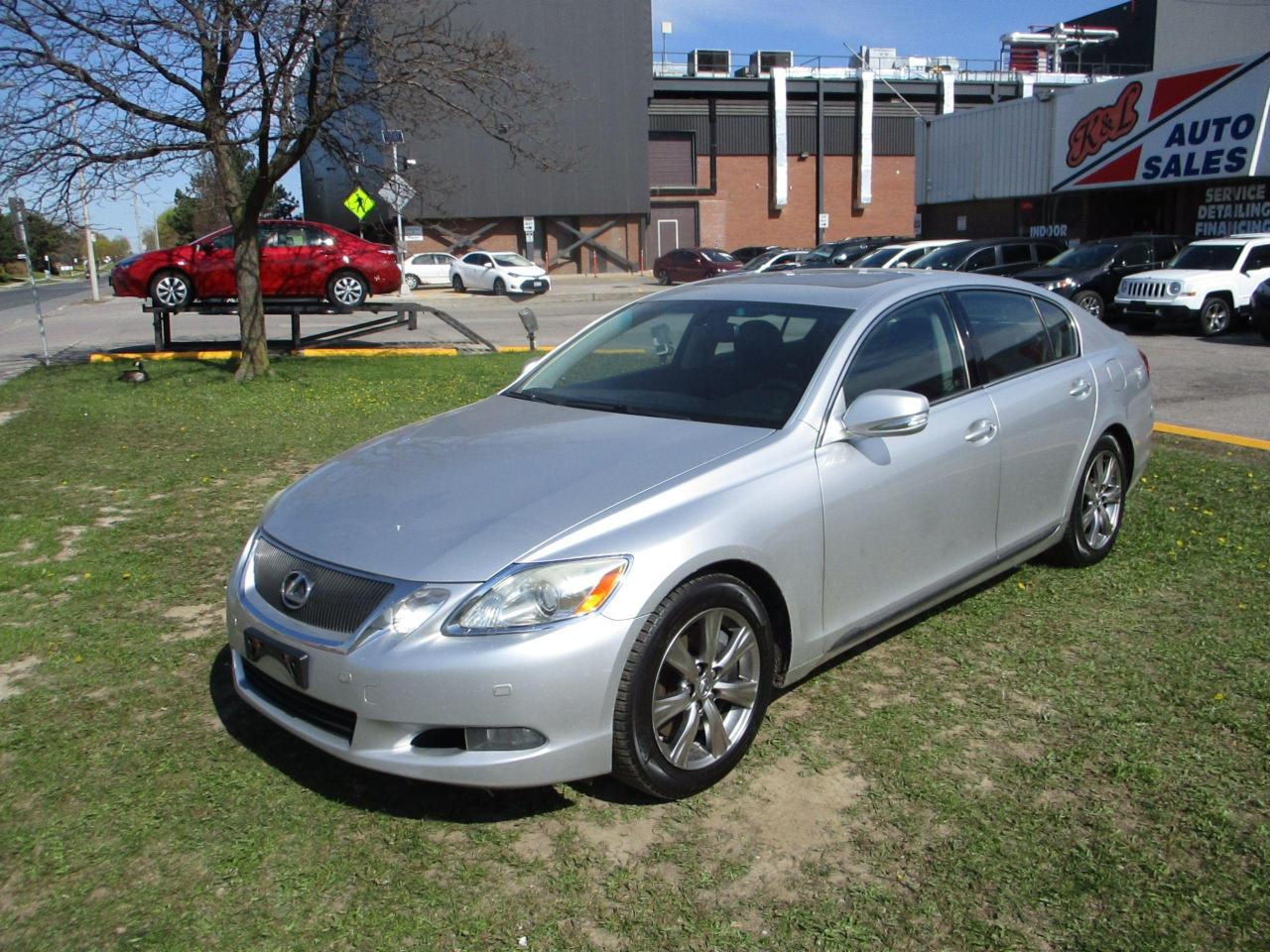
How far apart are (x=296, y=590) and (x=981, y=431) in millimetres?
2825

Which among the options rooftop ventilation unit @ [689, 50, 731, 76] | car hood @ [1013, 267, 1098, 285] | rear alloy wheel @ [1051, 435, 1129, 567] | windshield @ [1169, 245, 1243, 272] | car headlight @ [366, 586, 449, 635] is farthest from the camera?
rooftop ventilation unit @ [689, 50, 731, 76]

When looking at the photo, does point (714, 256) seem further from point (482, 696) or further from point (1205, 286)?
point (482, 696)

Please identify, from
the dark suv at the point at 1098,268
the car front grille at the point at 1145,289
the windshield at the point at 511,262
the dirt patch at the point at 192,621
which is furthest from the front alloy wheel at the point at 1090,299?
the windshield at the point at 511,262

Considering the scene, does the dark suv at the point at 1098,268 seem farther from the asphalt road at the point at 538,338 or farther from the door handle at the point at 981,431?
the door handle at the point at 981,431

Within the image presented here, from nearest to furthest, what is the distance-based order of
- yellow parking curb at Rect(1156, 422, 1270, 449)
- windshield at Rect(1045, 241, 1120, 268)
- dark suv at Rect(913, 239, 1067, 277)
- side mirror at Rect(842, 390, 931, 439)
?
side mirror at Rect(842, 390, 931, 439) → yellow parking curb at Rect(1156, 422, 1270, 449) → windshield at Rect(1045, 241, 1120, 268) → dark suv at Rect(913, 239, 1067, 277)

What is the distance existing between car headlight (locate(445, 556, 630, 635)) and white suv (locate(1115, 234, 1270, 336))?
17.8 meters

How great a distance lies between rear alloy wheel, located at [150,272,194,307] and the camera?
18719 mm

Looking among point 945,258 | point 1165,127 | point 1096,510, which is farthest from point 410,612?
point 1165,127

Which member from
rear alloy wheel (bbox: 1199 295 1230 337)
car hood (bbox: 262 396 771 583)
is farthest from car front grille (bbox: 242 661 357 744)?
rear alloy wheel (bbox: 1199 295 1230 337)

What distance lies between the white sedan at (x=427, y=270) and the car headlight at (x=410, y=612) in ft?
129

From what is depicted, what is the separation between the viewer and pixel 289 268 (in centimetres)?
1980

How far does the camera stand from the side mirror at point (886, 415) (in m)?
3.87

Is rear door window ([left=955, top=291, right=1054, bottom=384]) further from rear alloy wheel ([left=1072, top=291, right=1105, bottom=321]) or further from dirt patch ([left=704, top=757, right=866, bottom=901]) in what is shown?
rear alloy wheel ([left=1072, top=291, right=1105, bottom=321])

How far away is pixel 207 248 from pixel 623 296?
17.3 m
